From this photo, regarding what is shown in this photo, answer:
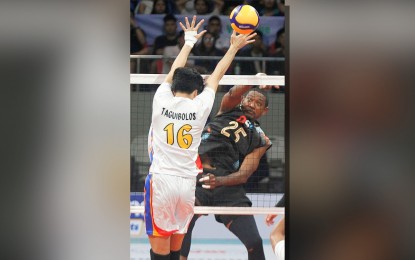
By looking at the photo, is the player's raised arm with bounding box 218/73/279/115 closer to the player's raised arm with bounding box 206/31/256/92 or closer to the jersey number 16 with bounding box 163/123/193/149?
the player's raised arm with bounding box 206/31/256/92

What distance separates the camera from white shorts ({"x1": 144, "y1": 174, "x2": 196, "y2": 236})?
14.4 feet

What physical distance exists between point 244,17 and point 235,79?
1.44 feet

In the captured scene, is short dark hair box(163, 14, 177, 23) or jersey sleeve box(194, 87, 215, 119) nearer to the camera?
jersey sleeve box(194, 87, 215, 119)

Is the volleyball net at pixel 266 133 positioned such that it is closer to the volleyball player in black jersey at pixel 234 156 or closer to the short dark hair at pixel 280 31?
the volleyball player in black jersey at pixel 234 156

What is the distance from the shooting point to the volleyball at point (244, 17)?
4367 mm

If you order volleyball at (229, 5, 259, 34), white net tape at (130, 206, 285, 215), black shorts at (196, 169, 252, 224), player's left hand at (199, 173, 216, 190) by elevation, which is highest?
volleyball at (229, 5, 259, 34)

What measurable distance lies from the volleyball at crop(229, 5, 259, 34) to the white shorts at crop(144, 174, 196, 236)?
3.73 feet

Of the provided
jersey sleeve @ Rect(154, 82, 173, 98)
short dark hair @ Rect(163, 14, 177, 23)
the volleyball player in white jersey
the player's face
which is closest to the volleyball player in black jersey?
the player's face

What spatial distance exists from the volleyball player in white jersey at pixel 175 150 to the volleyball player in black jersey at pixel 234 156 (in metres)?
0.10

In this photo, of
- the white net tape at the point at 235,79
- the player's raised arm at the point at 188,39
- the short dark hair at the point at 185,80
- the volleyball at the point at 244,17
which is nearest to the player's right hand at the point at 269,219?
the white net tape at the point at 235,79

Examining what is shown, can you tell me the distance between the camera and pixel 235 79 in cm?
447
